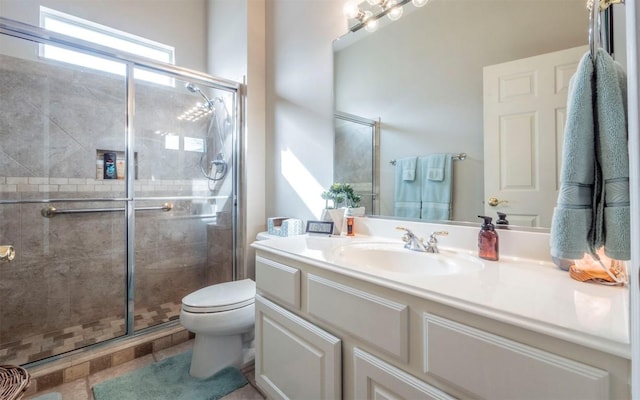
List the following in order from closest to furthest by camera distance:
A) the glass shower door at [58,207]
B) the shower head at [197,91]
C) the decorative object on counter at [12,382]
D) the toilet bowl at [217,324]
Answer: the decorative object on counter at [12,382] < the toilet bowl at [217,324] < the glass shower door at [58,207] < the shower head at [197,91]

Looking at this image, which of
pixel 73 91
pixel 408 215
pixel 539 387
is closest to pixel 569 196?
pixel 539 387

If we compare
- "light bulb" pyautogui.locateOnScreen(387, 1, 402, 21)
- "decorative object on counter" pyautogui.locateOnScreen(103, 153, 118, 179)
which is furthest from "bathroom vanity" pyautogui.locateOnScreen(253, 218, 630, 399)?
"decorative object on counter" pyautogui.locateOnScreen(103, 153, 118, 179)

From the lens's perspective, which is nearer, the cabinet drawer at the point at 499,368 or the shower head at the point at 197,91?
the cabinet drawer at the point at 499,368

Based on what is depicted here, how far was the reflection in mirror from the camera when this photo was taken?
1503 millimetres

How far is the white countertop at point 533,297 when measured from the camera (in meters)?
0.49

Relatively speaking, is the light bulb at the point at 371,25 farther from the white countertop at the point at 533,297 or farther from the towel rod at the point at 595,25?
the white countertop at the point at 533,297

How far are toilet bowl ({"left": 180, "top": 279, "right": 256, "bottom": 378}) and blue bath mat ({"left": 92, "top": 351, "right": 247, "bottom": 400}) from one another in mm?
47

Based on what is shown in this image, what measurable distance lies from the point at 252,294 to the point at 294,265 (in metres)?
0.69

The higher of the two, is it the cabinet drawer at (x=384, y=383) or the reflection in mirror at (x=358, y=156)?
the reflection in mirror at (x=358, y=156)

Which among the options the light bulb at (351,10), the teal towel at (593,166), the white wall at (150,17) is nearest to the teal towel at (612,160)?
the teal towel at (593,166)

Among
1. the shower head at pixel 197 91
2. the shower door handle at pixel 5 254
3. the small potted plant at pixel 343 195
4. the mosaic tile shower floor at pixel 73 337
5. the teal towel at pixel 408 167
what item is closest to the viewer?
the shower door handle at pixel 5 254

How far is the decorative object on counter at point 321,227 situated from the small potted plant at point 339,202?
0.04m

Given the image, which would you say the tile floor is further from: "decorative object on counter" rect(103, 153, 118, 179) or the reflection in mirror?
"decorative object on counter" rect(103, 153, 118, 179)

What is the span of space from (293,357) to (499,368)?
0.73m
